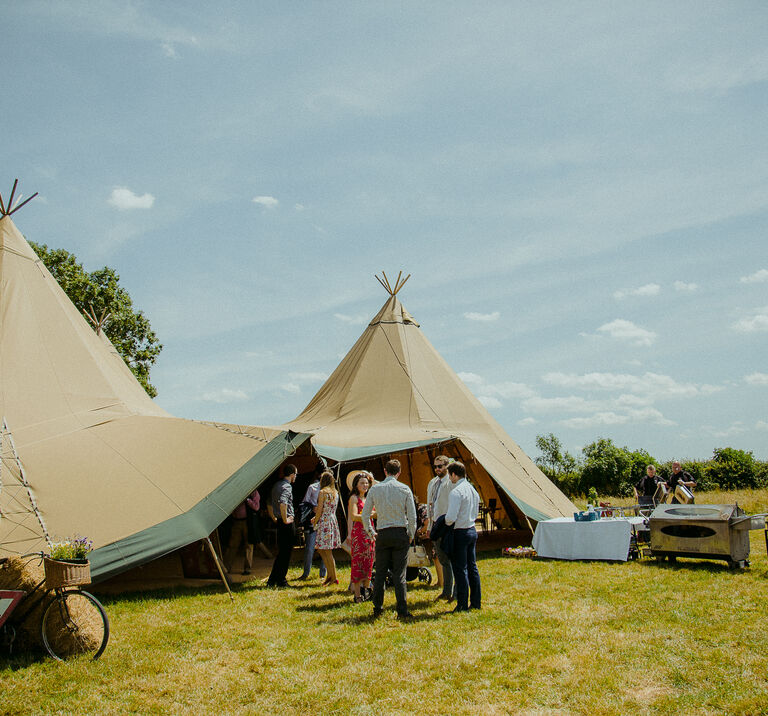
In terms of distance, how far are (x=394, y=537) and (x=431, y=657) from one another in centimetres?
119

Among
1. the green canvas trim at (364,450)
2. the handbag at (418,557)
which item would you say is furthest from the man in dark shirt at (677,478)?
the handbag at (418,557)

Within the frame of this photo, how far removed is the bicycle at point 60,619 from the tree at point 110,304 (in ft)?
55.8

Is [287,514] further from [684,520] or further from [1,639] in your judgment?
[684,520]

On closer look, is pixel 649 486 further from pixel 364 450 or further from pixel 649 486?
pixel 364 450

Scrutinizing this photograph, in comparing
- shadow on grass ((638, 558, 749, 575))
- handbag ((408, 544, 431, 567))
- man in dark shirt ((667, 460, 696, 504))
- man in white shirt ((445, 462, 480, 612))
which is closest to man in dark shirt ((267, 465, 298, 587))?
handbag ((408, 544, 431, 567))

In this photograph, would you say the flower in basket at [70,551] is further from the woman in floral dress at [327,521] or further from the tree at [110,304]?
the tree at [110,304]

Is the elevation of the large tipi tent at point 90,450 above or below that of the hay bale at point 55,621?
above

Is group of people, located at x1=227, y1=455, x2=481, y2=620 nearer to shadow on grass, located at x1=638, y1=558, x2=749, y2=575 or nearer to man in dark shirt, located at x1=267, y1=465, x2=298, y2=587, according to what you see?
man in dark shirt, located at x1=267, y1=465, x2=298, y2=587

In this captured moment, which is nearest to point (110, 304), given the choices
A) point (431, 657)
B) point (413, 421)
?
point (413, 421)

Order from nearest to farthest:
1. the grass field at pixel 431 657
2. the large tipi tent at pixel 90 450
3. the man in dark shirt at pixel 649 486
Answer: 1. the grass field at pixel 431 657
2. the large tipi tent at pixel 90 450
3. the man in dark shirt at pixel 649 486

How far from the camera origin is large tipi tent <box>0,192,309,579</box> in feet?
22.1

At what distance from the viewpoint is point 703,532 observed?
291 inches

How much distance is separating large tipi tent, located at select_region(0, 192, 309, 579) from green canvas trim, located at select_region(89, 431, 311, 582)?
0.04 feet

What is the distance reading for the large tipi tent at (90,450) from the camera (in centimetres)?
673
